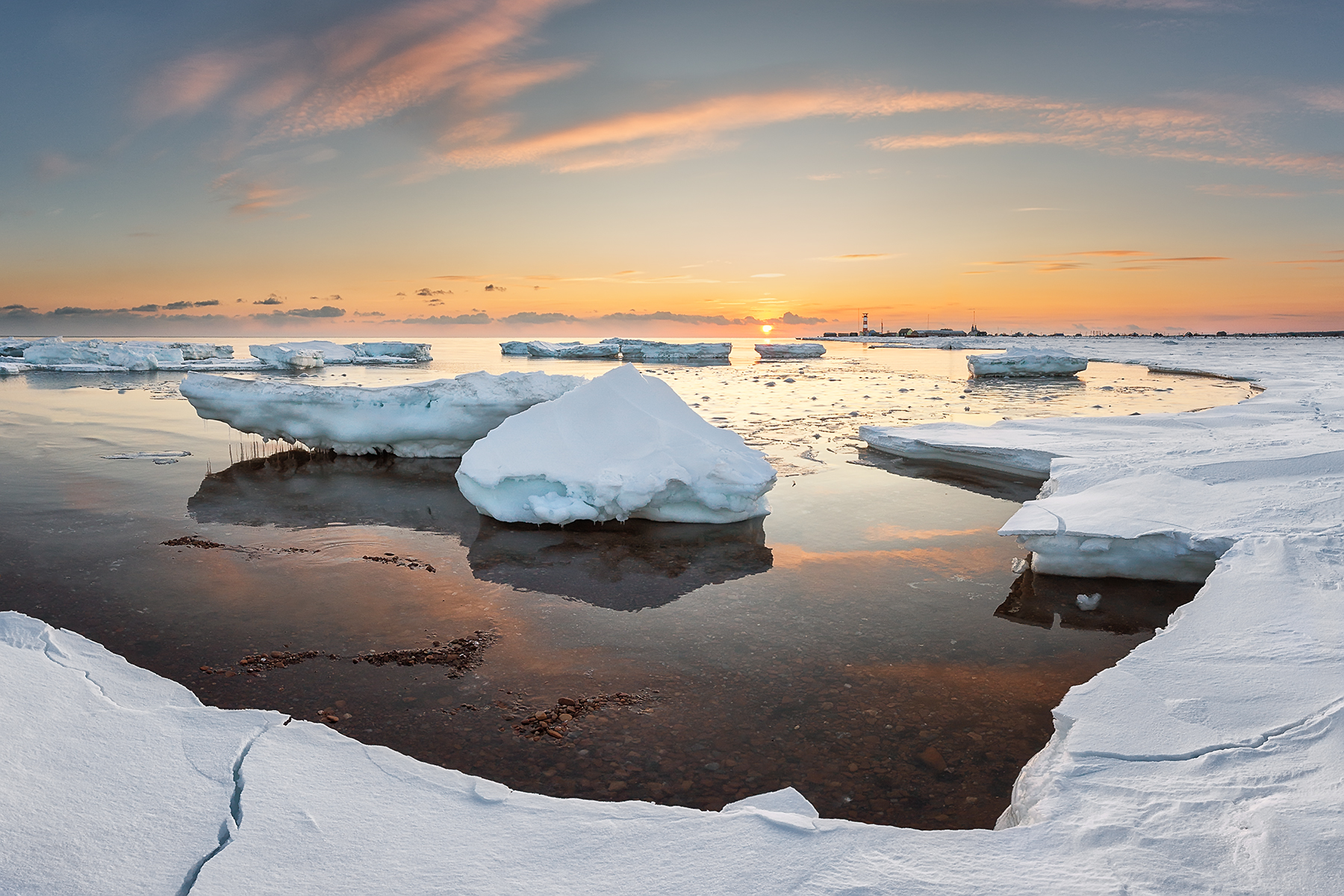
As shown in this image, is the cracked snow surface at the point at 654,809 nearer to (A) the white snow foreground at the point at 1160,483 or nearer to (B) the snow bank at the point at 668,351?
(A) the white snow foreground at the point at 1160,483

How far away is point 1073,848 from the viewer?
218 centimetres

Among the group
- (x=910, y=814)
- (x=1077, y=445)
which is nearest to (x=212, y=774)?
(x=910, y=814)

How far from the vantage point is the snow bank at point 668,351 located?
4750 cm

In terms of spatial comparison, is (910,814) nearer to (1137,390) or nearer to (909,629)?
(909,629)

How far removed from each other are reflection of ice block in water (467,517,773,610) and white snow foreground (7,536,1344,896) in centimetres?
299

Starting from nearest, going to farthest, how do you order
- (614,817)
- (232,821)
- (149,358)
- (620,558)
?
1. (232,821)
2. (614,817)
3. (620,558)
4. (149,358)

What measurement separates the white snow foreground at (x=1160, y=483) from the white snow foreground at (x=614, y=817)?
8.23ft

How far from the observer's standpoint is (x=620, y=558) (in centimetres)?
671

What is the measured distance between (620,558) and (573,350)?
43.7m

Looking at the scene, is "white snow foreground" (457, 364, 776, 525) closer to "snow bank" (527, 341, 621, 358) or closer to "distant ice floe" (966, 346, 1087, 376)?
"distant ice floe" (966, 346, 1087, 376)

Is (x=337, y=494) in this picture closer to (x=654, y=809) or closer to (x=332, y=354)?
(x=654, y=809)

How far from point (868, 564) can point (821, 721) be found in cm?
287

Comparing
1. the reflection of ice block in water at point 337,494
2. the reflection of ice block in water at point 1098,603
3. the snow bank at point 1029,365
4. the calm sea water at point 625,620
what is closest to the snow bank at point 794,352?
the snow bank at point 1029,365

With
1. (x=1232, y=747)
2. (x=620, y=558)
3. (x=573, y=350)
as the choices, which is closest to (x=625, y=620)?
(x=620, y=558)
